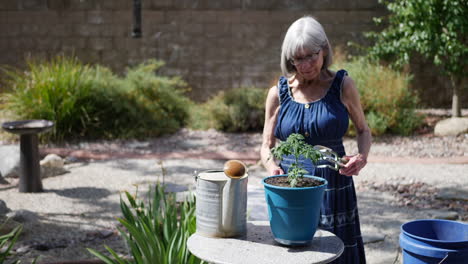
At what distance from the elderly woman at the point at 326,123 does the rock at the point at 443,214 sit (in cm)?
234

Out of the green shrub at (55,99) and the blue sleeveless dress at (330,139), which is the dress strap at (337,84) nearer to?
the blue sleeveless dress at (330,139)

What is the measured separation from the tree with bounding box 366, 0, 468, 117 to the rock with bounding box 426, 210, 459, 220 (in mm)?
4493

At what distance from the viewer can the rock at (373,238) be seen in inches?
166

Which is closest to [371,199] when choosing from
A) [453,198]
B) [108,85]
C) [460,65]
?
[453,198]

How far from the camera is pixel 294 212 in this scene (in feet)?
6.10

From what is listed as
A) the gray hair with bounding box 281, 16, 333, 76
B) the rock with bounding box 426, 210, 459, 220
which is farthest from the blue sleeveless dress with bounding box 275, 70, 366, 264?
the rock with bounding box 426, 210, 459, 220

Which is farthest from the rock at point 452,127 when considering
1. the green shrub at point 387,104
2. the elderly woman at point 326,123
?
the elderly woman at point 326,123

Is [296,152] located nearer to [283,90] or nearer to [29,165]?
[283,90]

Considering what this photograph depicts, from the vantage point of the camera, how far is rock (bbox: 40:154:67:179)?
6602mm

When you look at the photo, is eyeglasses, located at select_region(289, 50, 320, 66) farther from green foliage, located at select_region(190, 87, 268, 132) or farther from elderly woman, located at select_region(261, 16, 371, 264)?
green foliage, located at select_region(190, 87, 268, 132)

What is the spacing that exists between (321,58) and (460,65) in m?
7.33

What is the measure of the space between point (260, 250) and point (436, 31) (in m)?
8.06

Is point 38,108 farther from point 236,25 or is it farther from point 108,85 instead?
point 236,25

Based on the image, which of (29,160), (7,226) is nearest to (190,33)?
(29,160)
